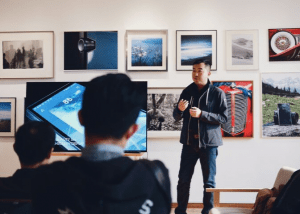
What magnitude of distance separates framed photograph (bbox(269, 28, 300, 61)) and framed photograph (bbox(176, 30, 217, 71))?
28.5 inches

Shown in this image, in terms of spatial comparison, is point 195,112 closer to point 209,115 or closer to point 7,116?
point 209,115

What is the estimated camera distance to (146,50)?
13.7 feet

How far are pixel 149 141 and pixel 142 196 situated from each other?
3384 millimetres

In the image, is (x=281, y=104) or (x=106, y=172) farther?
(x=281, y=104)

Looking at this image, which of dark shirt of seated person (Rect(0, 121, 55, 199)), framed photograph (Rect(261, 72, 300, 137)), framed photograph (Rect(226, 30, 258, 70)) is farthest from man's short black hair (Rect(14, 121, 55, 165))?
framed photograph (Rect(261, 72, 300, 137))

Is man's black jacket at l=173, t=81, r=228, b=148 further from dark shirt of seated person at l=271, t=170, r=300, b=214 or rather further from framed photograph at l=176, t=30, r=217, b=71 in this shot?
dark shirt of seated person at l=271, t=170, r=300, b=214

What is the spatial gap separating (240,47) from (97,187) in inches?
148

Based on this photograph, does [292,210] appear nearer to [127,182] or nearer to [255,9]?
[127,182]

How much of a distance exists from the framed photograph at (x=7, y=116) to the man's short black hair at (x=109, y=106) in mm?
3723

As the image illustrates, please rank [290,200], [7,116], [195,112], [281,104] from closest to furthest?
1. [290,200]
2. [195,112]
3. [281,104]
4. [7,116]

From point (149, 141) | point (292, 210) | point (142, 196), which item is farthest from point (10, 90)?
point (142, 196)

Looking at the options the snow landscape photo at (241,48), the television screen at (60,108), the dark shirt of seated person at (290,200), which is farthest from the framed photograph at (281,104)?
the television screen at (60,108)

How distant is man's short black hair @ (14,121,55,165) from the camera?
150 centimetres

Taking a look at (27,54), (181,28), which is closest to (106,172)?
(181,28)
